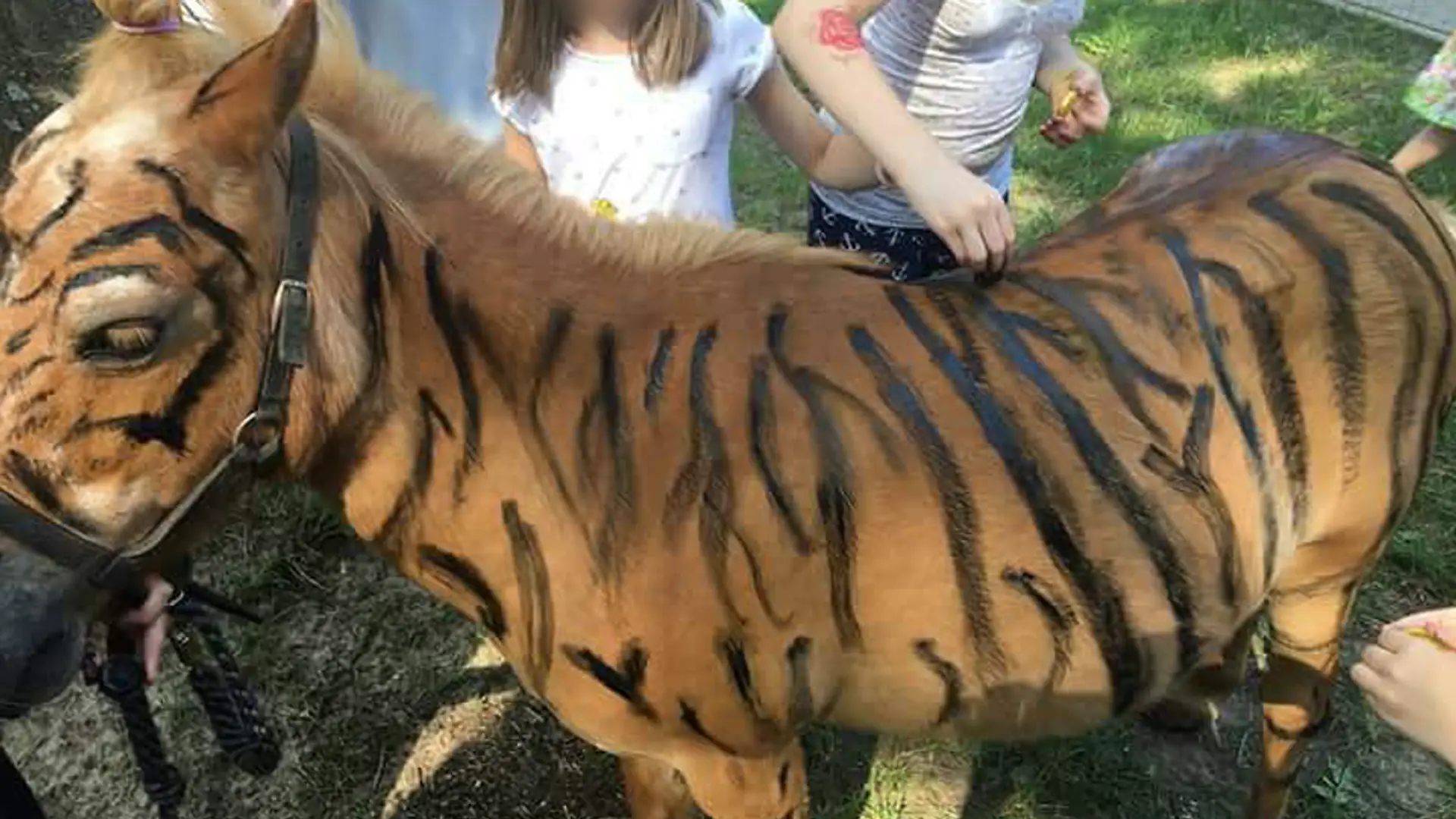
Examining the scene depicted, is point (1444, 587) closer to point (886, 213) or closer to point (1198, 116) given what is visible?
point (886, 213)

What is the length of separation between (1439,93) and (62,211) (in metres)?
4.55

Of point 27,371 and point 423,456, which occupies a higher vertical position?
point 27,371

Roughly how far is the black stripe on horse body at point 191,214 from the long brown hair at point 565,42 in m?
1.12

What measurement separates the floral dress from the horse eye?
4437 millimetres

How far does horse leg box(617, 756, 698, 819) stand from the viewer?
1.94 m

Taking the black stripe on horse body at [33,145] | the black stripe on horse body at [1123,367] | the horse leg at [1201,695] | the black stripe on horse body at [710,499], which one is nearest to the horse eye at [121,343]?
the black stripe on horse body at [33,145]

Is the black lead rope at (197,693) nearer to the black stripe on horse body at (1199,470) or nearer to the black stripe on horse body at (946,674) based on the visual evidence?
the black stripe on horse body at (946,674)

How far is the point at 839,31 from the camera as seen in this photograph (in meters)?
1.86

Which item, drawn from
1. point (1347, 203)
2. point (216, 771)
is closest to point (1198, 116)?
point (1347, 203)

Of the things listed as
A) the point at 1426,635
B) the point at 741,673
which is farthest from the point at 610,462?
the point at 1426,635

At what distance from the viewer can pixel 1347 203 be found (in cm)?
186

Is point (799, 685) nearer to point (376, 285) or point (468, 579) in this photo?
point (468, 579)

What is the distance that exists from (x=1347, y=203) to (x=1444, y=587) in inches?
64.1

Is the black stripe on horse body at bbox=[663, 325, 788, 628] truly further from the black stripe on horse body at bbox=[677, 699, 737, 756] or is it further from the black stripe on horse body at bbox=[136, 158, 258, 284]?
the black stripe on horse body at bbox=[136, 158, 258, 284]
